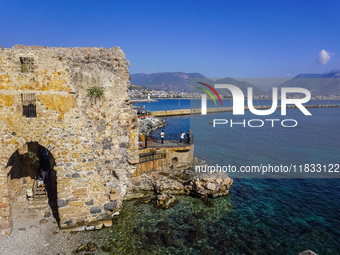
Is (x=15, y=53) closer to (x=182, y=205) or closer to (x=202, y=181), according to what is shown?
(x=182, y=205)

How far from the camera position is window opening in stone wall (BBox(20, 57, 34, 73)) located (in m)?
9.32

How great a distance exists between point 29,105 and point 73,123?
1799mm

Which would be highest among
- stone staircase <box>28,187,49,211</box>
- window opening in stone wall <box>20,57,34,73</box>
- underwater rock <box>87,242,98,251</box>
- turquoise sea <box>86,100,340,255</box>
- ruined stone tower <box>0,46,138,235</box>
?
window opening in stone wall <box>20,57,34,73</box>

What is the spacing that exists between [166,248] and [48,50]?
31.1 feet

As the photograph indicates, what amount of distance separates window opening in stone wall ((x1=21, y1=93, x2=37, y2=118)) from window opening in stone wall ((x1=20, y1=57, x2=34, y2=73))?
968 millimetres

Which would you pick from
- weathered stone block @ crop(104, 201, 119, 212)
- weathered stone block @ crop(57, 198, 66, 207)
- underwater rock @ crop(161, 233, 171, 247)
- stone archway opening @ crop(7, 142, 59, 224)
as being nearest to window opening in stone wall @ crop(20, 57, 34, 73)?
stone archway opening @ crop(7, 142, 59, 224)

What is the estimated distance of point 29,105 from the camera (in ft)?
31.2

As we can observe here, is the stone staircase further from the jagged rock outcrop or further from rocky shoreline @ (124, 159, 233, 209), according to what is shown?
the jagged rock outcrop

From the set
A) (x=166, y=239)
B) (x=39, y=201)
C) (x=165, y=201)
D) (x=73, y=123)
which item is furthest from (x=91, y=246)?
(x=165, y=201)

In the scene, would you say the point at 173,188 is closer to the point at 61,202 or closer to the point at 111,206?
the point at 111,206

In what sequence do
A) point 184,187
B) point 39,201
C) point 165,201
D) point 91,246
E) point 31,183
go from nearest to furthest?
point 91,246, point 39,201, point 31,183, point 165,201, point 184,187

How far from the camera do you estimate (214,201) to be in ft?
48.0

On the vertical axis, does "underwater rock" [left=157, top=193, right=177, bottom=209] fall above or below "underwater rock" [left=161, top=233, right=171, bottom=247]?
above

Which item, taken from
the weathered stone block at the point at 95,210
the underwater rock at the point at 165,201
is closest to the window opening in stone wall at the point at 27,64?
the weathered stone block at the point at 95,210
